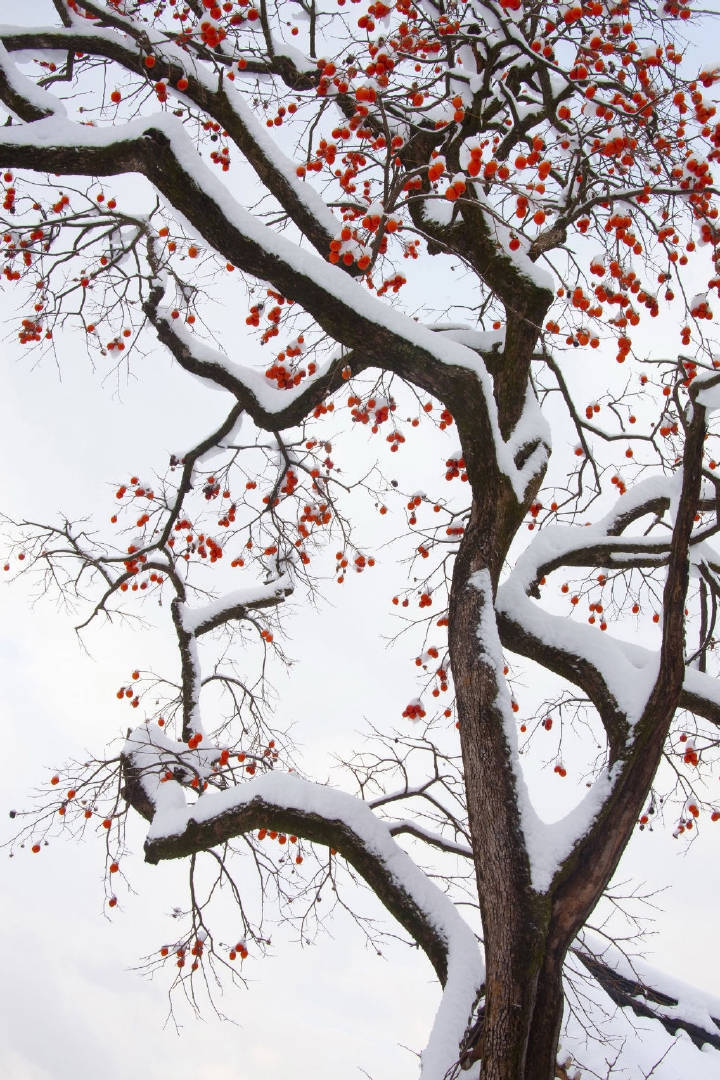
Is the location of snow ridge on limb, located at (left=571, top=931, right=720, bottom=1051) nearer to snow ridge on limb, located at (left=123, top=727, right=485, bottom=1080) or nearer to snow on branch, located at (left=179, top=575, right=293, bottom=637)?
snow ridge on limb, located at (left=123, top=727, right=485, bottom=1080)

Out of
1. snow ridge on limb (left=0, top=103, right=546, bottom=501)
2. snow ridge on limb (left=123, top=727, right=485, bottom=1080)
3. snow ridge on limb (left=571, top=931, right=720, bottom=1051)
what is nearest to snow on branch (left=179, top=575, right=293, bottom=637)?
snow ridge on limb (left=123, top=727, right=485, bottom=1080)

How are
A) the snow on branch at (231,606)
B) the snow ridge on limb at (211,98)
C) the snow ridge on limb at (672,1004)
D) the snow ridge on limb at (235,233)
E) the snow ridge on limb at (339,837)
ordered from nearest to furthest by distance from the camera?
the snow ridge on limb at (235,233) → the snow ridge on limb at (339,837) → the snow ridge on limb at (211,98) → the snow on branch at (231,606) → the snow ridge on limb at (672,1004)

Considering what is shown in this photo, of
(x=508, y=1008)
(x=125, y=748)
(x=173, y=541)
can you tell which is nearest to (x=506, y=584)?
(x=508, y=1008)

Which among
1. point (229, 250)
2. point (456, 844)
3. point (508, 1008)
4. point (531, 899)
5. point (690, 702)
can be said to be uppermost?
point (229, 250)

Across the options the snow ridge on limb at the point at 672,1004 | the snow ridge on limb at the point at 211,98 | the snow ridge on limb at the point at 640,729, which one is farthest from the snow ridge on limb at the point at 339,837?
the snow ridge on limb at the point at 672,1004

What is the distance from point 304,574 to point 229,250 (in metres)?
3.15

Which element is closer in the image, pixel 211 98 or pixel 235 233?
pixel 235 233

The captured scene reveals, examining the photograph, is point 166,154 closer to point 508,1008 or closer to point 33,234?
point 33,234

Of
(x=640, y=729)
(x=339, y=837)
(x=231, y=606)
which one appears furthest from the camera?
(x=231, y=606)

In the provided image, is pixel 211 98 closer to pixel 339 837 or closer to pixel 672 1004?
pixel 339 837

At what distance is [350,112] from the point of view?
483 cm

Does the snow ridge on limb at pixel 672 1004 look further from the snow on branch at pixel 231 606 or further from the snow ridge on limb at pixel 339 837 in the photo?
the snow on branch at pixel 231 606

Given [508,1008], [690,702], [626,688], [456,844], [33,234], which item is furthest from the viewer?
[33,234]

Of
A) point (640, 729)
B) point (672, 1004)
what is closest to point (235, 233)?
point (640, 729)
